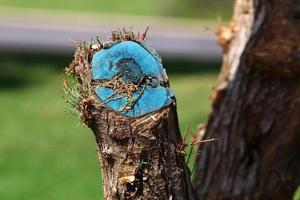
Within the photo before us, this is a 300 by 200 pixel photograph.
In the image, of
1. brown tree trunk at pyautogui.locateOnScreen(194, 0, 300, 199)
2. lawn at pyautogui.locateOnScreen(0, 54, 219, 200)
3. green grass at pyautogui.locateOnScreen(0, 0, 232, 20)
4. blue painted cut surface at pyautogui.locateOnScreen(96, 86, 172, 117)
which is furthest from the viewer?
green grass at pyautogui.locateOnScreen(0, 0, 232, 20)

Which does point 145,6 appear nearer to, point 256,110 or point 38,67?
point 38,67

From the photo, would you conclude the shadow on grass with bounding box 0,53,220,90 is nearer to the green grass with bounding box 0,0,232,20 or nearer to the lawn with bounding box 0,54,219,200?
the lawn with bounding box 0,54,219,200

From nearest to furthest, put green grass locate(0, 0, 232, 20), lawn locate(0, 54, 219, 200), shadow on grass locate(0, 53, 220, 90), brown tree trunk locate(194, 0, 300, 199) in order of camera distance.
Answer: brown tree trunk locate(194, 0, 300, 199) < lawn locate(0, 54, 219, 200) < shadow on grass locate(0, 53, 220, 90) < green grass locate(0, 0, 232, 20)

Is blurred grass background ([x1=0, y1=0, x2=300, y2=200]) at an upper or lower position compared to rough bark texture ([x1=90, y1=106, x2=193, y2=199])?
upper

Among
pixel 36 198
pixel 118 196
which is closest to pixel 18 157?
pixel 36 198

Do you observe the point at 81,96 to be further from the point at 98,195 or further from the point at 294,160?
the point at 98,195

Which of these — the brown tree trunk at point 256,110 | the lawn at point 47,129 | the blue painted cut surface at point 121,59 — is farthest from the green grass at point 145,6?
the blue painted cut surface at point 121,59

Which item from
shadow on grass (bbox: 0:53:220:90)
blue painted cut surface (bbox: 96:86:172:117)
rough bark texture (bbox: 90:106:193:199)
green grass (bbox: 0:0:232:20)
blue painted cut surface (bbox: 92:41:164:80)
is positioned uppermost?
green grass (bbox: 0:0:232:20)

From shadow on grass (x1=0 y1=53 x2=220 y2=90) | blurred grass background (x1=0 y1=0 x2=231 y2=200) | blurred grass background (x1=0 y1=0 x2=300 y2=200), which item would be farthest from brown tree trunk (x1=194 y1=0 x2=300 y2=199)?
shadow on grass (x1=0 y1=53 x2=220 y2=90)
